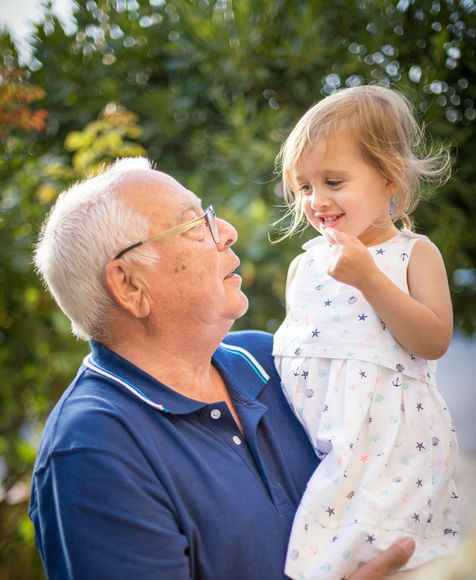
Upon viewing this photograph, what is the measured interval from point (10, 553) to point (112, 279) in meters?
2.32

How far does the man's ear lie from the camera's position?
1.90m

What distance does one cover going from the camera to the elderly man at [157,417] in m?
1.60

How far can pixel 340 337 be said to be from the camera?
6.15 feet

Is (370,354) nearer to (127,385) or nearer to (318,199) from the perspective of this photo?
(318,199)

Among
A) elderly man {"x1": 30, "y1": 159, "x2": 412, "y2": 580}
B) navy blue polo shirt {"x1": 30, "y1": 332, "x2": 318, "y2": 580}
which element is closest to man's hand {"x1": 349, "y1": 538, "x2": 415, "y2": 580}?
elderly man {"x1": 30, "y1": 159, "x2": 412, "y2": 580}

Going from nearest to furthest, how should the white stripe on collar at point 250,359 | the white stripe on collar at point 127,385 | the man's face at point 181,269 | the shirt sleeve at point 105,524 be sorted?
the shirt sleeve at point 105,524, the white stripe on collar at point 127,385, the man's face at point 181,269, the white stripe on collar at point 250,359

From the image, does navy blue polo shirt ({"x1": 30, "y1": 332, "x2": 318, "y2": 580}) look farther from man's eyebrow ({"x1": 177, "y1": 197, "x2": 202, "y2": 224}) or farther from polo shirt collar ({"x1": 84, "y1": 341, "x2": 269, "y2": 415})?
man's eyebrow ({"x1": 177, "y1": 197, "x2": 202, "y2": 224})

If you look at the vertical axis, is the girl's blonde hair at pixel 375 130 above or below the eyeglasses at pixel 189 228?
above

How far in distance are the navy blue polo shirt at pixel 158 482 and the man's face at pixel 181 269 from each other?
20 cm

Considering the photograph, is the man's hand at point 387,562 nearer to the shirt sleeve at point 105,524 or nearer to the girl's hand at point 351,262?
the shirt sleeve at point 105,524

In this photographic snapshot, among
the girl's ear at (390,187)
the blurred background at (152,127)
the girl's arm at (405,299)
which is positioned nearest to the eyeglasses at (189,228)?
the girl's arm at (405,299)

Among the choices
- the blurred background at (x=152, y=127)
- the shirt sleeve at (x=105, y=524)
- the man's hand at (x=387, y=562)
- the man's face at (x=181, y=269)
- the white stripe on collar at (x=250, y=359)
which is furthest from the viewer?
the blurred background at (x=152, y=127)

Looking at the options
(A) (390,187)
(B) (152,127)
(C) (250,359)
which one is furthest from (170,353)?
(B) (152,127)

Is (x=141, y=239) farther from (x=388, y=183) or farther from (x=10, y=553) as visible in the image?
(x=10, y=553)
